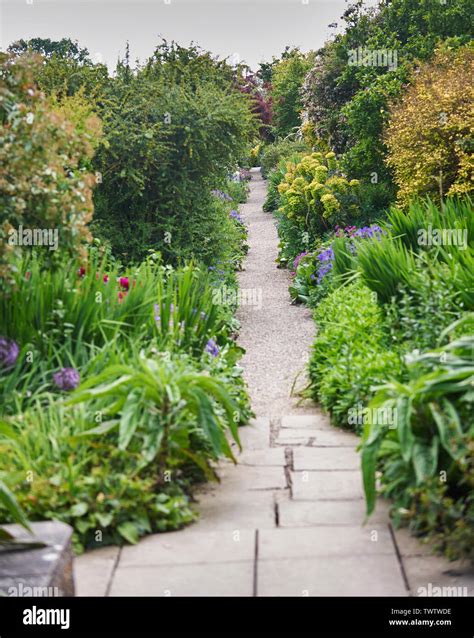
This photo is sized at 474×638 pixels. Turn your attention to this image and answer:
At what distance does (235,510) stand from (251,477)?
43 cm

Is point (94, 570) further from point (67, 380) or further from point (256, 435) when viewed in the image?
point (256, 435)

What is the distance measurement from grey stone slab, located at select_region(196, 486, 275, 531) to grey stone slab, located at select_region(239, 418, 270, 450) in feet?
2.16

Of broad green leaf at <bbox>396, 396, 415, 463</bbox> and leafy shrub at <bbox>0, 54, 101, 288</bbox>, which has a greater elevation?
leafy shrub at <bbox>0, 54, 101, 288</bbox>

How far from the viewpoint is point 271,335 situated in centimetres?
846

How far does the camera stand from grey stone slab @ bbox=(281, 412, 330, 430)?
18.1 feet

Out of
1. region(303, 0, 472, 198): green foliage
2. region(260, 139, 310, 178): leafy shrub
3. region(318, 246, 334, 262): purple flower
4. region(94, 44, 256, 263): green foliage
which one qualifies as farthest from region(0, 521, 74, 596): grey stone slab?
region(260, 139, 310, 178): leafy shrub

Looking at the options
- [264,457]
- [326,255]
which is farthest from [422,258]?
[326,255]

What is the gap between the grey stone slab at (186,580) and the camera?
3.44 m

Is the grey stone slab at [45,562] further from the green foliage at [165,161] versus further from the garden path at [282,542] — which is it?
the green foliage at [165,161]

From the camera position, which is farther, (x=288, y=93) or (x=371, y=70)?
(x=288, y=93)

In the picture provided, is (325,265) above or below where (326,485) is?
above

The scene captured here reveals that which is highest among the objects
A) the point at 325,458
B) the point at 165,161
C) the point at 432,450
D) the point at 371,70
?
the point at 371,70

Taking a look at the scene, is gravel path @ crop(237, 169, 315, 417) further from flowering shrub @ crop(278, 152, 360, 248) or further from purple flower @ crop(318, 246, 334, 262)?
flowering shrub @ crop(278, 152, 360, 248)

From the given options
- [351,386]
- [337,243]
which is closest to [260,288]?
[337,243]
